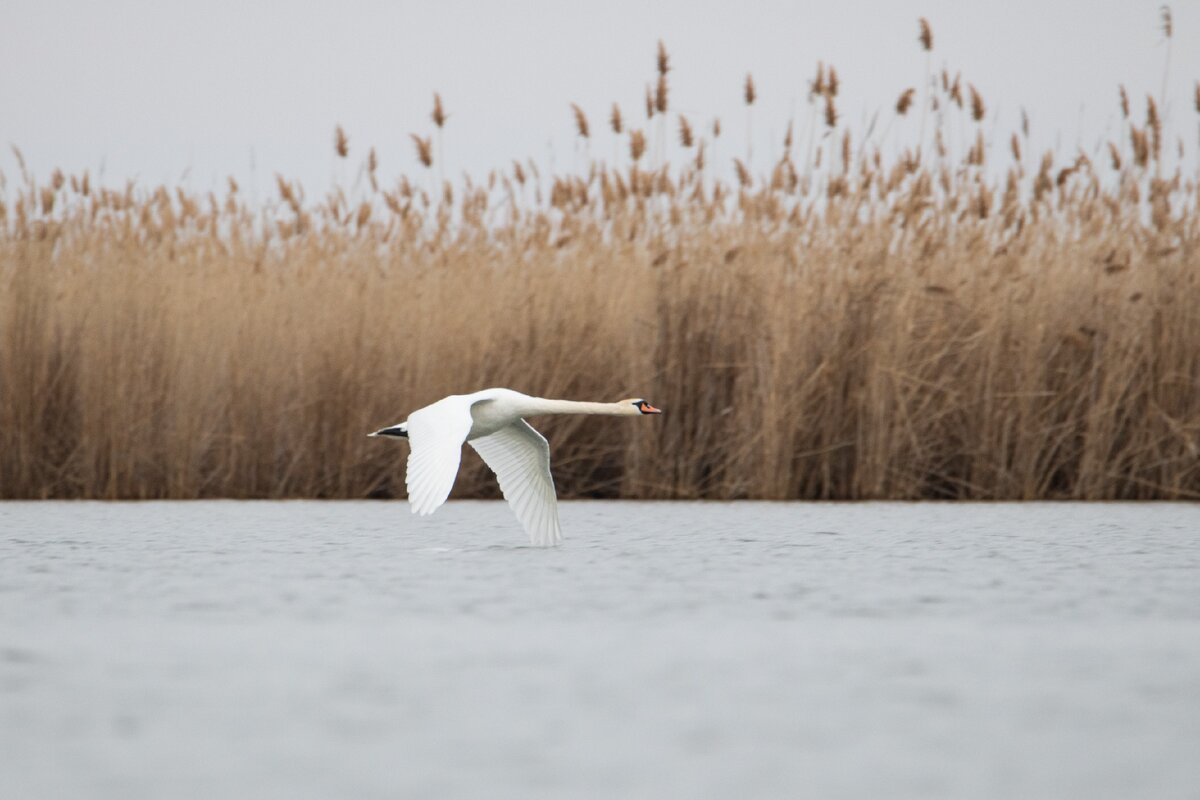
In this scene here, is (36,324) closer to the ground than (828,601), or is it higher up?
higher up

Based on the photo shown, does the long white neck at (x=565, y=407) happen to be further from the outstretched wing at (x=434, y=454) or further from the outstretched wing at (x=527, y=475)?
the outstretched wing at (x=434, y=454)

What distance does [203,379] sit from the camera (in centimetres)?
743

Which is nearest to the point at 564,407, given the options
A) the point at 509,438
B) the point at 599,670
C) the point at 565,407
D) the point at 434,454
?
the point at 565,407

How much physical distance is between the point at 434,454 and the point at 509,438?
3.38 feet

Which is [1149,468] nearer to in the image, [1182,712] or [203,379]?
[203,379]

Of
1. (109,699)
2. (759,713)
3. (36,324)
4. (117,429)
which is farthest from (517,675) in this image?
(36,324)

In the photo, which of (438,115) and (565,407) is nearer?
(565,407)

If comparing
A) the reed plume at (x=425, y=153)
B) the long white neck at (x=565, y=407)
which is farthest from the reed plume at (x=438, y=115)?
the long white neck at (x=565, y=407)

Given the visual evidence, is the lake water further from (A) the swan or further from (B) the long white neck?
(B) the long white neck

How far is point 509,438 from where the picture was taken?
5.12 metres

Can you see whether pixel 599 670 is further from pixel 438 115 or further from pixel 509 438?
pixel 438 115

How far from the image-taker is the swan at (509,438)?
4232mm

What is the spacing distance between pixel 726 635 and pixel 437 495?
3.95ft

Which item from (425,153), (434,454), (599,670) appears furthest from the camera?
(425,153)
